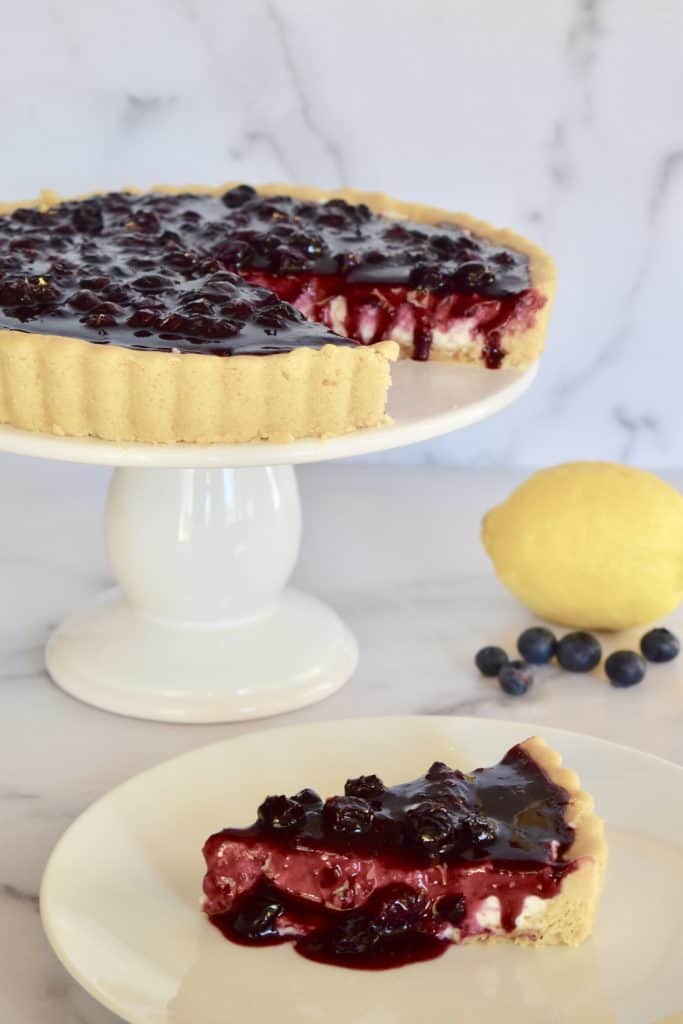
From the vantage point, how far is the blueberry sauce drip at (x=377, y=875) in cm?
151

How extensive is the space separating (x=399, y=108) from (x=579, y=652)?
3.79 ft

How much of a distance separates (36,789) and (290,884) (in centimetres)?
46

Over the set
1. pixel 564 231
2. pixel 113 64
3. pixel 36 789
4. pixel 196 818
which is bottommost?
pixel 36 789

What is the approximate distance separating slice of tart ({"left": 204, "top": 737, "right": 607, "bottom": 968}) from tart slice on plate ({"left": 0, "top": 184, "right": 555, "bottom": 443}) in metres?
0.52

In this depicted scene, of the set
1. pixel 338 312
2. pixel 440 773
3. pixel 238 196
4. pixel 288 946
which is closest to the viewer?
pixel 288 946

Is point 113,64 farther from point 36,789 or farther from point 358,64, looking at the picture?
point 36,789

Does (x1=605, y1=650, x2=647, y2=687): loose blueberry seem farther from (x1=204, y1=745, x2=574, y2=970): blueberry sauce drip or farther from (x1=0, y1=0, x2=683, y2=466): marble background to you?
(x1=0, y1=0, x2=683, y2=466): marble background

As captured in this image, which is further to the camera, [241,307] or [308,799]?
[241,307]

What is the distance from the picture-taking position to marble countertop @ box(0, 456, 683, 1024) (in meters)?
1.74

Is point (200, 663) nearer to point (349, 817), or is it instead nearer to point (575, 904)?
point (349, 817)

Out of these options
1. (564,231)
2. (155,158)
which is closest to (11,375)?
(155,158)

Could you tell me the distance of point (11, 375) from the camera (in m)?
1.84

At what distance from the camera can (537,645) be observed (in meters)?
2.21

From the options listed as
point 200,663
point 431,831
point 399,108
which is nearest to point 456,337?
point 200,663
